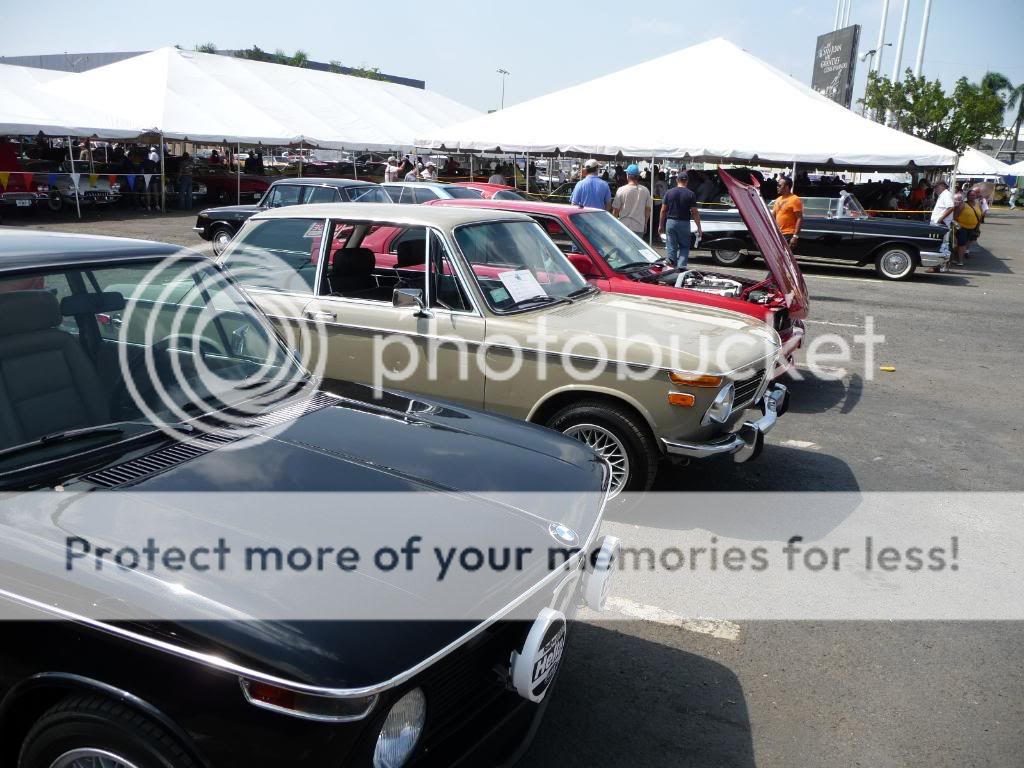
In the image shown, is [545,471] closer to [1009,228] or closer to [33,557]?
[33,557]

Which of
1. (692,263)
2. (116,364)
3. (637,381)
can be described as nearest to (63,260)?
(116,364)

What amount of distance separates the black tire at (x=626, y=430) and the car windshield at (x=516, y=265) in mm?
825

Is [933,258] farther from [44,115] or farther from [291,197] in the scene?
[44,115]

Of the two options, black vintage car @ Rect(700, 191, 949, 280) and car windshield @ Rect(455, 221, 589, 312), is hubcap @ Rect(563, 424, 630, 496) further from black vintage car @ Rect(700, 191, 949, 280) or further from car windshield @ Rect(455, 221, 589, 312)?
black vintage car @ Rect(700, 191, 949, 280)

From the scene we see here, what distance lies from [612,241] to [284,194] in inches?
356

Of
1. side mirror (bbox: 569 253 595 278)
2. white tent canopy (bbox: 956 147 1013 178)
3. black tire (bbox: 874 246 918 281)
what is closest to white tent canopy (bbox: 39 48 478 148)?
black tire (bbox: 874 246 918 281)

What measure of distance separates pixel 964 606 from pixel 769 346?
1.99 m

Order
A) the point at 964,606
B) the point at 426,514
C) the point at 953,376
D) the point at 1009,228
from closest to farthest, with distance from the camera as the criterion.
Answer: the point at 426,514
the point at 964,606
the point at 953,376
the point at 1009,228

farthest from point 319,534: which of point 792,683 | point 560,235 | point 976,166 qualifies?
point 976,166

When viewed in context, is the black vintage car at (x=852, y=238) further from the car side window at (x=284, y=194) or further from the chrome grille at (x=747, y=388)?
the chrome grille at (x=747, y=388)

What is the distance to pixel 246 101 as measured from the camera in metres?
26.9

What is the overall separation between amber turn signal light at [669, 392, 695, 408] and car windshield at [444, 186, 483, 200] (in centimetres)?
1080

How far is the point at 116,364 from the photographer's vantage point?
9.65 ft

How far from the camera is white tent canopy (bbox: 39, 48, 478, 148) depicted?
23.7 metres
